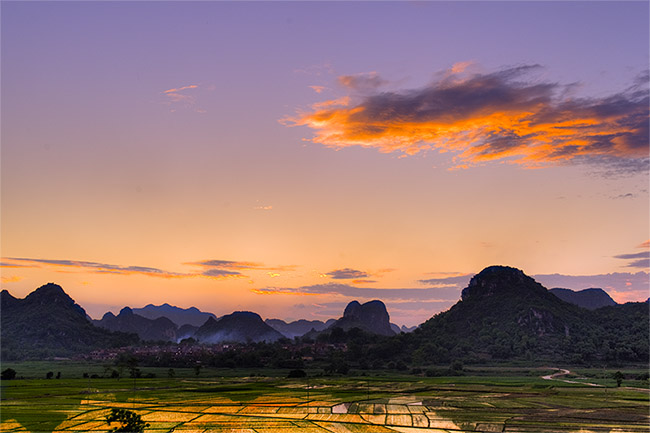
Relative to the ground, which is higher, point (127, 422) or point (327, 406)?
point (127, 422)

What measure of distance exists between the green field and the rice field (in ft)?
0.52

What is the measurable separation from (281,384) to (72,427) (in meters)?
64.5

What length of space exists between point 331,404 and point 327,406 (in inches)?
104

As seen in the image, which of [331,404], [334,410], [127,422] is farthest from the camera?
[331,404]

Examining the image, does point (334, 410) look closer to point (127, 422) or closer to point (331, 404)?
point (331, 404)

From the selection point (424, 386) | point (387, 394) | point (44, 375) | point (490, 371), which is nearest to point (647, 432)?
point (387, 394)

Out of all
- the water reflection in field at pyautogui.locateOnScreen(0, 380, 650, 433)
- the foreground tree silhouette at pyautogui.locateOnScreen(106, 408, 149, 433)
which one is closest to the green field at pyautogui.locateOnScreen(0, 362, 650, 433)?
the water reflection in field at pyautogui.locateOnScreen(0, 380, 650, 433)

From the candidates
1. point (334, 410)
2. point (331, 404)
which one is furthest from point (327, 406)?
Result: point (334, 410)

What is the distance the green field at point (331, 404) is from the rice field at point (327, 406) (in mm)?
159

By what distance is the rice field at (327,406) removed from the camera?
6894 cm

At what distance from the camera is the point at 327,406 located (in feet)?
286

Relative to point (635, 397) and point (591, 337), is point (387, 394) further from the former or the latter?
point (591, 337)

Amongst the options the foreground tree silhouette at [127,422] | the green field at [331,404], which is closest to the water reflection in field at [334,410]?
the green field at [331,404]

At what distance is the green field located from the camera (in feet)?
228
